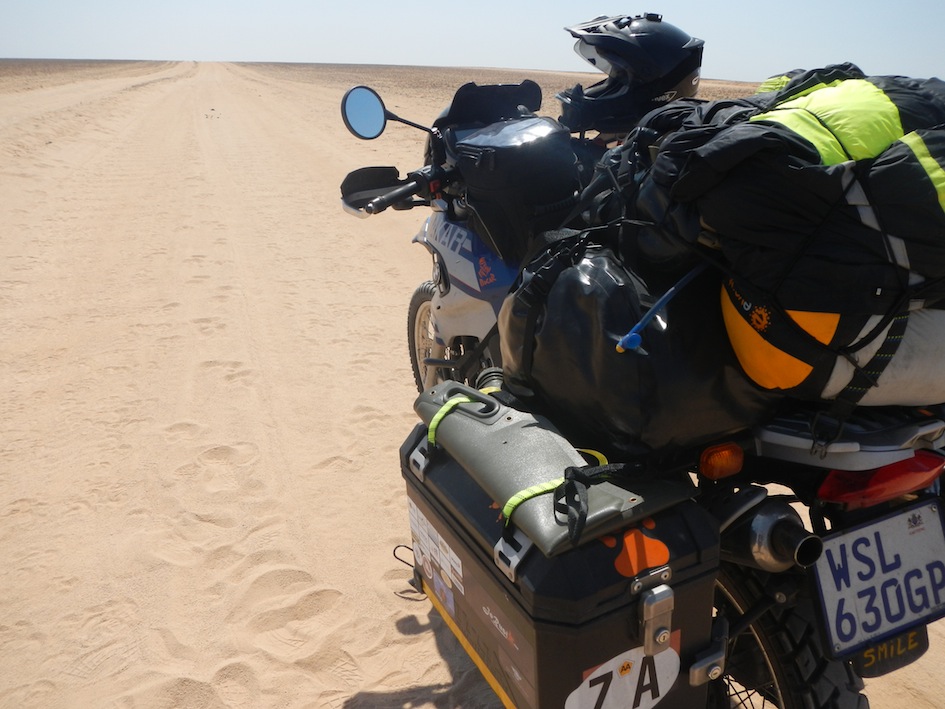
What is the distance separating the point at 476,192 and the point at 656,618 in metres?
1.74

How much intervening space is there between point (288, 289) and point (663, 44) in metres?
4.38

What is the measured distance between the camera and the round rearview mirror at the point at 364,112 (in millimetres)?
3152

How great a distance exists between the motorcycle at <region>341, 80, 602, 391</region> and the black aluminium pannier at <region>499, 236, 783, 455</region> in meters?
0.89

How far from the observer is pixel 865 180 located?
1.44m

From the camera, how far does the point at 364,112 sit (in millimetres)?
3201

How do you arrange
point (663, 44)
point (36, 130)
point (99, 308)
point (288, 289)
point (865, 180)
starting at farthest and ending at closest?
point (36, 130)
point (288, 289)
point (99, 308)
point (663, 44)
point (865, 180)

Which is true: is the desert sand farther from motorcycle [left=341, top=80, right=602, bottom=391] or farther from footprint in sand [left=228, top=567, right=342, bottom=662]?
motorcycle [left=341, top=80, right=602, bottom=391]

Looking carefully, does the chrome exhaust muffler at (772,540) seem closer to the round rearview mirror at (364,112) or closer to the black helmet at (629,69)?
the black helmet at (629,69)

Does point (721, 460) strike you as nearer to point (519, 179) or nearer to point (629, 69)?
point (519, 179)

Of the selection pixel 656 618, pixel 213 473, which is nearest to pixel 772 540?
pixel 656 618

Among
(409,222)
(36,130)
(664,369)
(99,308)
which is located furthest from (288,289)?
(36,130)

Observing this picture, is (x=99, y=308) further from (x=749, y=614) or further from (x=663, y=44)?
(x=749, y=614)

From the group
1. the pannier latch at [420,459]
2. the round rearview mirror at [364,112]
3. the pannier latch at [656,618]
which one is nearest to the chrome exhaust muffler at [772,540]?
the pannier latch at [656,618]

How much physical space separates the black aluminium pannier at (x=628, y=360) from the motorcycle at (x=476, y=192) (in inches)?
35.0
